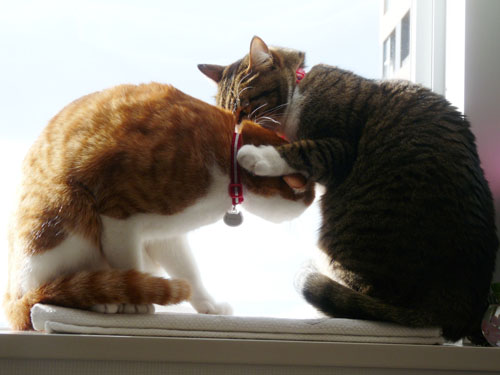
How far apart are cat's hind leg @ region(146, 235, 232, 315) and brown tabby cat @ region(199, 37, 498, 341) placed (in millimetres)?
300

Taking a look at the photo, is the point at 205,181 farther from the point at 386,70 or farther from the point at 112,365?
the point at 386,70

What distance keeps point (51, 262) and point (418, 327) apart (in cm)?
81

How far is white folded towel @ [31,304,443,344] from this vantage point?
3.65 feet

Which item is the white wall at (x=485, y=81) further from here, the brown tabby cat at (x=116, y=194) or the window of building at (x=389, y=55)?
the brown tabby cat at (x=116, y=194)

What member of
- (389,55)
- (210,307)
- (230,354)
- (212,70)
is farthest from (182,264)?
(389,55)

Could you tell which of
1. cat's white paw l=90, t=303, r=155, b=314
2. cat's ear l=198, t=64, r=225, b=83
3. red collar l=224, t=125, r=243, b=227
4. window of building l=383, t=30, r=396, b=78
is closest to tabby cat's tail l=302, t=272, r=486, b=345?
red collar l=224, t=125, r=243, b=227

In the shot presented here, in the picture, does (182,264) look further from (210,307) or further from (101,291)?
(101,291)

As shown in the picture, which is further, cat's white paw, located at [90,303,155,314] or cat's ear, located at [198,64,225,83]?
cat's ear, located at [198,64,225,83]

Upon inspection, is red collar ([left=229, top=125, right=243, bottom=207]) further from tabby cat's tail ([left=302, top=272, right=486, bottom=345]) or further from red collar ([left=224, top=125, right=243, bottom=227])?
tabby cat's tail ([left=302, top=272, right=486, bottom=345])

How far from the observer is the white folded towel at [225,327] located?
1.11m

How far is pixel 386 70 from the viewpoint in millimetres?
1785

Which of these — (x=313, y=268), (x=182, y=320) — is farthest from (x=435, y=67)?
(x=182, y=320)

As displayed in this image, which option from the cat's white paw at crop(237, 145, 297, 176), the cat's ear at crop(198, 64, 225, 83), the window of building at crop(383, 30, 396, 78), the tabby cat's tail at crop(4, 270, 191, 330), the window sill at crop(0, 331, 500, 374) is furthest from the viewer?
the window of building at crop(383, 30, 396, 78)

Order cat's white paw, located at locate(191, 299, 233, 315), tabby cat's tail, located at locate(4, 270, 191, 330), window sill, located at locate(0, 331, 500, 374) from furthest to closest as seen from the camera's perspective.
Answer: cat's white paw, located at locate(191, 299, 233, 315)
tabby cat's tail, located at locate(4, 270, 191, 330)
window sill, located at locate(0, 331, 500, 374)
